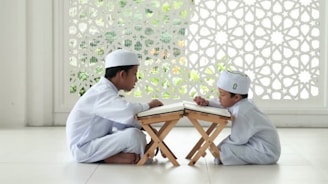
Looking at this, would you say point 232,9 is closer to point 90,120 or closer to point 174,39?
point 174,39

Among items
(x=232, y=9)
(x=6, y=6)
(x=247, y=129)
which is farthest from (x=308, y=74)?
(x=6, y=6)

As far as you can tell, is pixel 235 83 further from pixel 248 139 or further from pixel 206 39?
pixel 206 39

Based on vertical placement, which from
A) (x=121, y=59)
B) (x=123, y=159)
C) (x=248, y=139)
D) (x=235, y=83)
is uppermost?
(x=121, y=59)

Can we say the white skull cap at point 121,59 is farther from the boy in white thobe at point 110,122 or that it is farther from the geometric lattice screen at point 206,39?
the geometric lattice screen at point 206,39

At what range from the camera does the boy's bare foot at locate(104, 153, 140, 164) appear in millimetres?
4887

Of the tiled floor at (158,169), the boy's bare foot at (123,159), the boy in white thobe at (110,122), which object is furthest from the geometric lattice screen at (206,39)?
the boy's bare foot at (123,159)

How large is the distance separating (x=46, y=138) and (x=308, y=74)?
3032 mm

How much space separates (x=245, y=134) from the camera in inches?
193

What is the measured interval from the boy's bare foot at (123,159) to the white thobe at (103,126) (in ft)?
0.10

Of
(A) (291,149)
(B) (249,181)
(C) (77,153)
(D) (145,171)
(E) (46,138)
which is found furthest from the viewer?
(E) (46,138)

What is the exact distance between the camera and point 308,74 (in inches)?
300

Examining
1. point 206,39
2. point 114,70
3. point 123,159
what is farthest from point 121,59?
point 206,39

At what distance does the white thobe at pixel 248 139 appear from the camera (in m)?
4.90

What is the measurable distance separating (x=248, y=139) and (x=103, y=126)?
1057mm
